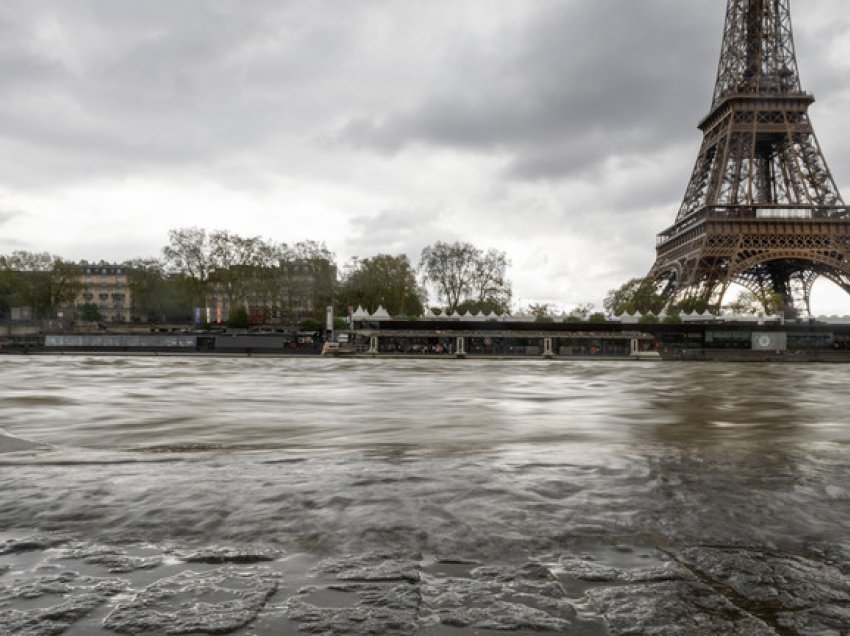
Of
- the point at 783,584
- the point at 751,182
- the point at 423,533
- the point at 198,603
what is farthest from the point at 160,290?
the point at 783,584

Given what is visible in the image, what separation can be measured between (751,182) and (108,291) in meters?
130

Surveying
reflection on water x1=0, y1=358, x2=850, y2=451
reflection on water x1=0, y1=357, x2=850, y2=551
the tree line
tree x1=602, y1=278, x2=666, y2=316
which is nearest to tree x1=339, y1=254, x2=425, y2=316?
the tree line

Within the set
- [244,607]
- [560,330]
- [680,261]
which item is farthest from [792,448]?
[680,261]

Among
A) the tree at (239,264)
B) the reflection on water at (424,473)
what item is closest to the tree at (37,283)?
the tree at (239,264)

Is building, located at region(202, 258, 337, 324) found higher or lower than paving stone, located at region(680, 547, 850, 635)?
higher

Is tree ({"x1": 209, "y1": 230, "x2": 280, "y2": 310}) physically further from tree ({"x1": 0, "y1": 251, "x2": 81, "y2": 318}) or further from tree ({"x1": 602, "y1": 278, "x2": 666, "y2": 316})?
tree ({"x1": 602, "y1": 278, "x2": 666, "y2": 316})

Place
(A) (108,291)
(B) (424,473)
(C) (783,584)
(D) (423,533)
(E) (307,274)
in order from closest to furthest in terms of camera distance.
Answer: (C) (783,584), (D) (423,533), (B) (424,473), (E) (307,274), (A) (108,291)

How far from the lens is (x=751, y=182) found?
238 ft

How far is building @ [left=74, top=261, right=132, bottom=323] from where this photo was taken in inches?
5502

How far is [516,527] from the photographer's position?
15.7 feet

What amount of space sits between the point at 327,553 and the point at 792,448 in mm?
7737

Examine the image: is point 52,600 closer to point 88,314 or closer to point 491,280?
point 491,280

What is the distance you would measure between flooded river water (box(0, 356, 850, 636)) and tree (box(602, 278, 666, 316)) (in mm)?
72210

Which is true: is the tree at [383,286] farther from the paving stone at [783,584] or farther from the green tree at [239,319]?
the paving stone at [783,584]
